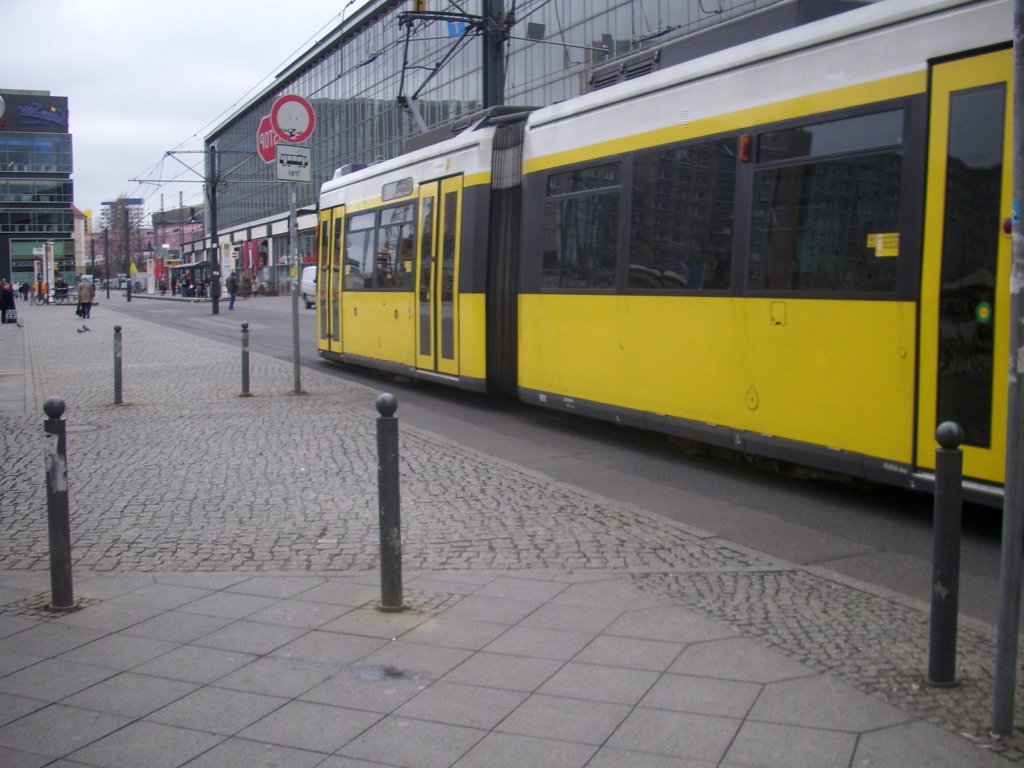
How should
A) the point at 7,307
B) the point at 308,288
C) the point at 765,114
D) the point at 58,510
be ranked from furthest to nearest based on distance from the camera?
the point at 308,288, the point at 7,307, the point at 765,114, the point at 58,510

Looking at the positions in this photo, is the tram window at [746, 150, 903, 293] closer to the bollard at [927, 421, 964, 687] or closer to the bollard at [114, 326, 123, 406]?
the bollard at [927, 421, 964, 687]

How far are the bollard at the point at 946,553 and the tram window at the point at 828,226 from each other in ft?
9.95

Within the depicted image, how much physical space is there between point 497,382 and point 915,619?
7463 mm

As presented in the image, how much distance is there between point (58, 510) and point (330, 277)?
13.2 metres

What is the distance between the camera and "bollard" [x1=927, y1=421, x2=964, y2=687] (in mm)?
3820

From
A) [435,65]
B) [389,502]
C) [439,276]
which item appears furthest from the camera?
[435,65]

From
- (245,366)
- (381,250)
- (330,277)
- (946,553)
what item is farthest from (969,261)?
(330,277)

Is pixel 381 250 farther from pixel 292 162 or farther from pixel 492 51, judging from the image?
pixel 492 51

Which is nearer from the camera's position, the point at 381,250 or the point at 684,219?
the point at 684,219

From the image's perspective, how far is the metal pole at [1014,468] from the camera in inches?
136

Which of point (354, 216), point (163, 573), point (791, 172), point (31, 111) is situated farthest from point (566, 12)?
point (31, 111)

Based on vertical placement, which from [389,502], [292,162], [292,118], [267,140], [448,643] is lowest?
[448,643]

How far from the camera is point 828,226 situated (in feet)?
23.6

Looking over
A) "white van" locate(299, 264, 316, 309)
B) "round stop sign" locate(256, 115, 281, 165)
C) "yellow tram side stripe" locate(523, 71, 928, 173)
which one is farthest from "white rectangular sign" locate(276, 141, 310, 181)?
"white van" locate(299, 264, 316, 309)
